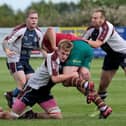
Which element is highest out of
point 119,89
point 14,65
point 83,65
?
point 83,65

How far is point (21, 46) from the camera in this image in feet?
49.1

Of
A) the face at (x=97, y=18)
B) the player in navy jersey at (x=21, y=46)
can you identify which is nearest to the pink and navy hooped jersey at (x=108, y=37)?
the face at (x=97, y=18)

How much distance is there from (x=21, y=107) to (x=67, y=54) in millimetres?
1379

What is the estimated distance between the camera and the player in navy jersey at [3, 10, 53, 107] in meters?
14.7

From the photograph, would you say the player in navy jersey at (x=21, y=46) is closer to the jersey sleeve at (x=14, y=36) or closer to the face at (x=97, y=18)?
the jersey sleeve at (x=14, y=36)

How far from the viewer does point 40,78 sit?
1223 centimetres

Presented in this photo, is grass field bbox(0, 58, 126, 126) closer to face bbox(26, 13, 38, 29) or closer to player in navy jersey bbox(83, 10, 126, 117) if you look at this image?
player in navy jersey bbox(83, 10, 126, 117)

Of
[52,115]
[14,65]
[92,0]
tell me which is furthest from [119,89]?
[92,0]

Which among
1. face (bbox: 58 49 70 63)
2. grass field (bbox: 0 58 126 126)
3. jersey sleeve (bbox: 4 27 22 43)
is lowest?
grass field (bbox: 0 58 126 126)

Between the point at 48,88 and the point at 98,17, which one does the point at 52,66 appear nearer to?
the point at 48,88

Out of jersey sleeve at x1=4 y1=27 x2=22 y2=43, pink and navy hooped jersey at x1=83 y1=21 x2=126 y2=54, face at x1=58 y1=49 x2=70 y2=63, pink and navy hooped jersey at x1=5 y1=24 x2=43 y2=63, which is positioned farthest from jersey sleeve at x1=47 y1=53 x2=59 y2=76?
jersey sleeve at x1=4 y1=27 x2=22 y2=43

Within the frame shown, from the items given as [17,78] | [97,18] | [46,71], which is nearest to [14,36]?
[17,78]

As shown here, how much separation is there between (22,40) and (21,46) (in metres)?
0.15

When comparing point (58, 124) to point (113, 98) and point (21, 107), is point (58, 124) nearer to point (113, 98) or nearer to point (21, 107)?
point (21, 107)
